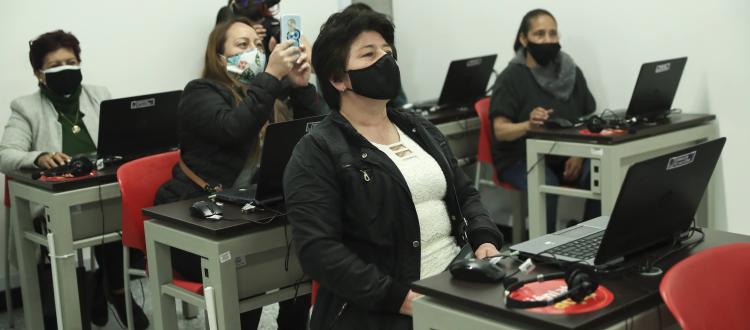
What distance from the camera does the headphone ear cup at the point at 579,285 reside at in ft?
5.19

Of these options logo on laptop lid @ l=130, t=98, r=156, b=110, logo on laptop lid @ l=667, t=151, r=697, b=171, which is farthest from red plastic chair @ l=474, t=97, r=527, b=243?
logo on laptop lid @ l=667, t=151, r=697, b=171

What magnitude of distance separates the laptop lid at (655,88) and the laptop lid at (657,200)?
1946 mm

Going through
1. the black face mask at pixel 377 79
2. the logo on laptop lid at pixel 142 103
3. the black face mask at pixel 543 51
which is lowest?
the logo on laptop lid at pixel 142 103

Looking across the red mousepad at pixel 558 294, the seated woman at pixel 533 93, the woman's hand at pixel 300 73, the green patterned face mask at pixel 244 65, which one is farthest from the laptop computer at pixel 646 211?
the seated woman at pixel 533 93

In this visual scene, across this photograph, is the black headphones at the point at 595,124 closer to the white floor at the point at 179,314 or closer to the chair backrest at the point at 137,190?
the white floor at the point at 179,314

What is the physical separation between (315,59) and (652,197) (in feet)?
3.12

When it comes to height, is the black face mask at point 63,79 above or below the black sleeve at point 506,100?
above

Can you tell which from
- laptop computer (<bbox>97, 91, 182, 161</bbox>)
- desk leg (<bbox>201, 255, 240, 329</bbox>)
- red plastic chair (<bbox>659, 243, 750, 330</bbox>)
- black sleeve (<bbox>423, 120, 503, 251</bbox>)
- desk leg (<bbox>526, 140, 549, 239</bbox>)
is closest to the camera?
red plastic chair (<bbox>659, 243, 750, 330</bbox>)

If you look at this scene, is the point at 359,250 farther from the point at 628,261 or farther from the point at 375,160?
the point at 628,261

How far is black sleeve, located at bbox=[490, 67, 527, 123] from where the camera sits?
4391 mm

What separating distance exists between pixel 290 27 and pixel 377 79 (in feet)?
2.67

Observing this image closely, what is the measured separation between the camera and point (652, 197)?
1.74 m

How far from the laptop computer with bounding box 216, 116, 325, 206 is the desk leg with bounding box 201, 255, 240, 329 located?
0.80 ft

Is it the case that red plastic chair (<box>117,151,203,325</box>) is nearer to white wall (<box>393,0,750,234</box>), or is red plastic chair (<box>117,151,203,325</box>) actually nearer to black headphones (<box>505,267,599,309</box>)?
black headphones (<box>505,267,599,309</box>)
